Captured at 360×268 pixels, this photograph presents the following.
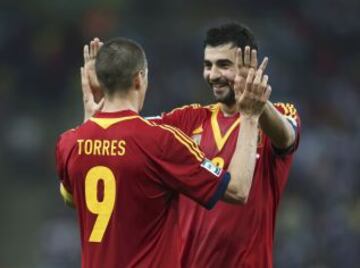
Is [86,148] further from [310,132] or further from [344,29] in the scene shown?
[344,29]

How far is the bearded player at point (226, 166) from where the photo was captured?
223 inches

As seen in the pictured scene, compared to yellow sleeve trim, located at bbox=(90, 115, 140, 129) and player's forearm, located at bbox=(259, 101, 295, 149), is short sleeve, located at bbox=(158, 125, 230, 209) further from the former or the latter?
player's forearm, located at bbox=(259, 101, 295, 149)

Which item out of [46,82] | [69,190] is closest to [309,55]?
[46,82]

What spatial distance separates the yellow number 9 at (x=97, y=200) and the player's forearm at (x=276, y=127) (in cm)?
97

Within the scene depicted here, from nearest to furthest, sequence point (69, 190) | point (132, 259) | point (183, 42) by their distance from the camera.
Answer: point (132, 259) → point (69, 190) → point (183, 42)

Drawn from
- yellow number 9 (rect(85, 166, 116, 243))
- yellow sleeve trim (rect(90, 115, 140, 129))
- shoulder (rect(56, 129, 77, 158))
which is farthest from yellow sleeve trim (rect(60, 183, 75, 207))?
yellow sleeve trim (rect(90, 115, 140, 129))

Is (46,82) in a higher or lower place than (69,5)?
lower

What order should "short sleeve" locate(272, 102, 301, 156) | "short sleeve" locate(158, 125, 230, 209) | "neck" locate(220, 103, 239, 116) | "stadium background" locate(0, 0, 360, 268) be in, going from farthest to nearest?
"stadium background" locate(0, 0, 360, 268), "neck" locate(220, 103, 239, 116), "short sleeve" locate(272, 102, 301, 156), "short sleeve" locate(158, 125, 230, 209)

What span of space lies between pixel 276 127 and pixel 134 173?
1.01 metres

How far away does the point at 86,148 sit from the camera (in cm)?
486

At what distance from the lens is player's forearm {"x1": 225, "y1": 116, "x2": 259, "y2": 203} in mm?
4840

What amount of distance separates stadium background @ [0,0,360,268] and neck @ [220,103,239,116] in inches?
205

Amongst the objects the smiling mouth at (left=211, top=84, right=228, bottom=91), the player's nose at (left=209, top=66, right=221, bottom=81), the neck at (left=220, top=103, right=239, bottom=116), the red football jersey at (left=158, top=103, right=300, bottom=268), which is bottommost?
the red football jersey at (left=158, top=103, right=300, bottom=268)

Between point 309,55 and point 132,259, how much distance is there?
8.98 m
